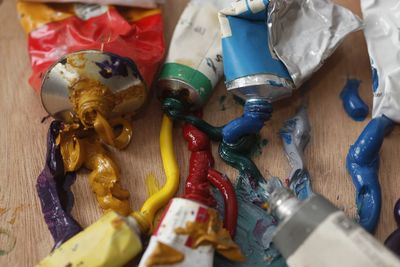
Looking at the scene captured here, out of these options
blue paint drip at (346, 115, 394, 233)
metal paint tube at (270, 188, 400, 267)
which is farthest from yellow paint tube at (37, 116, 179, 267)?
blue paint drip at (346, 115, 394, 233)

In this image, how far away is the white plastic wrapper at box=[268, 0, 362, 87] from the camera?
0.87 meters

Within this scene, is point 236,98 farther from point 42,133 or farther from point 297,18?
point 42,133

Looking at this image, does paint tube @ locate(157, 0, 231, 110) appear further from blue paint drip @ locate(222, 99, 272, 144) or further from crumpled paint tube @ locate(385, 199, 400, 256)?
crumpled paint tube @ locate(385, 199, 400, 256)

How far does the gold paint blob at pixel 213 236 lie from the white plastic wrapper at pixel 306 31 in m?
0.28

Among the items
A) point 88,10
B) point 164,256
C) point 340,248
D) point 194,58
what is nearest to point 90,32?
point 88,10

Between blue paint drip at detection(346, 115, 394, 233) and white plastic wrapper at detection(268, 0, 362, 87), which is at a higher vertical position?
white plastic wrapper at detection(268, 0, 362, 87)

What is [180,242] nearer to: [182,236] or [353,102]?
[182,236]

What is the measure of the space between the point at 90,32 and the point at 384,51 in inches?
19.4

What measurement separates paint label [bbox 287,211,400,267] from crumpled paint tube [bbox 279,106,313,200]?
0.14m

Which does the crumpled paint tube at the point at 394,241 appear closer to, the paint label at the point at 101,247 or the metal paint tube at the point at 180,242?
the metal paint tube at the point at 180,242

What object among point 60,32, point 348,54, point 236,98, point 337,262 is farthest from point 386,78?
point 60,32

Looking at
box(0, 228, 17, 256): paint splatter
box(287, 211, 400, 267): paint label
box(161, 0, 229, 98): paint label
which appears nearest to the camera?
box(287, 211, 400, 267): paint label

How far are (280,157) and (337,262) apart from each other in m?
0.25

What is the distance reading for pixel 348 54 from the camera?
0.98m
